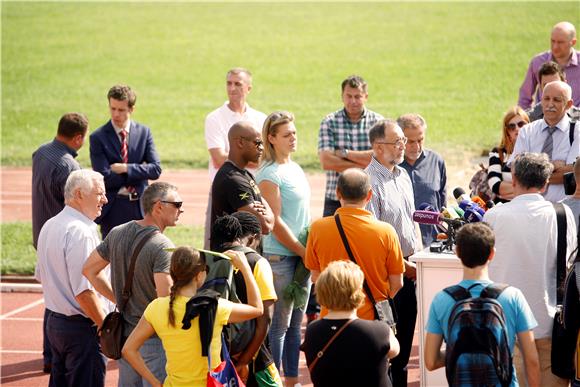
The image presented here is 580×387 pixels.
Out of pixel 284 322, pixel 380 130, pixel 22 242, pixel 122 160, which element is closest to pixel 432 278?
pixel 380 130

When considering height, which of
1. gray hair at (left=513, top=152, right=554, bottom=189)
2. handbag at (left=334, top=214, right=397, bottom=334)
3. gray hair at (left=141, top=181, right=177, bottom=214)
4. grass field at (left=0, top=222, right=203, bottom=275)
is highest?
gray hair at (left=513, top=152, right=554, bottom=189)

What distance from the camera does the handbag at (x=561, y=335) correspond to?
677 cm

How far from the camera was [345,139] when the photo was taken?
36.0ft

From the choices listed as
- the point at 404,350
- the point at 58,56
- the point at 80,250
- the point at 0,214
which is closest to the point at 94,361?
the point at 80,250

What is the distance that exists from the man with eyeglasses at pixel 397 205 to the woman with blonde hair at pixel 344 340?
217 centimetres

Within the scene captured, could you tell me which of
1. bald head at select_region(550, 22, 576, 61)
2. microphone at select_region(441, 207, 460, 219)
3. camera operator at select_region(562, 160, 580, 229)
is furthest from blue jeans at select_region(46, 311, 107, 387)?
bald head at select_region(550, 22, 576, 61)

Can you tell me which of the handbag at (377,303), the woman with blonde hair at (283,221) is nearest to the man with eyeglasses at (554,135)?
the woman with blonde hair at (283,221)

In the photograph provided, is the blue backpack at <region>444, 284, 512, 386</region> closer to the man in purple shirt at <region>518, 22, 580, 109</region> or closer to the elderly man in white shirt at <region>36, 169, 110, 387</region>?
the elderly man in white shirt at <region>36, 169, 110, 387</region>

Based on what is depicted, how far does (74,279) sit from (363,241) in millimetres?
2188

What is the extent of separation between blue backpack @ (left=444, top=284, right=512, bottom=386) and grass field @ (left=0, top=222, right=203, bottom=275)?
30.2 feet

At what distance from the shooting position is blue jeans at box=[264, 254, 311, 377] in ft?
27.7

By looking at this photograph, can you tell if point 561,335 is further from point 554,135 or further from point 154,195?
point 154,195

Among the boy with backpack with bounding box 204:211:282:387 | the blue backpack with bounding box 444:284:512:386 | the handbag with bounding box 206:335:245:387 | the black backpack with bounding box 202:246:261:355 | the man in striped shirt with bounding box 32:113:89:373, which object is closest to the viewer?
the blue backpack with bounding box 444:284:512:386

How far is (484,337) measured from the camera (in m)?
5.74
